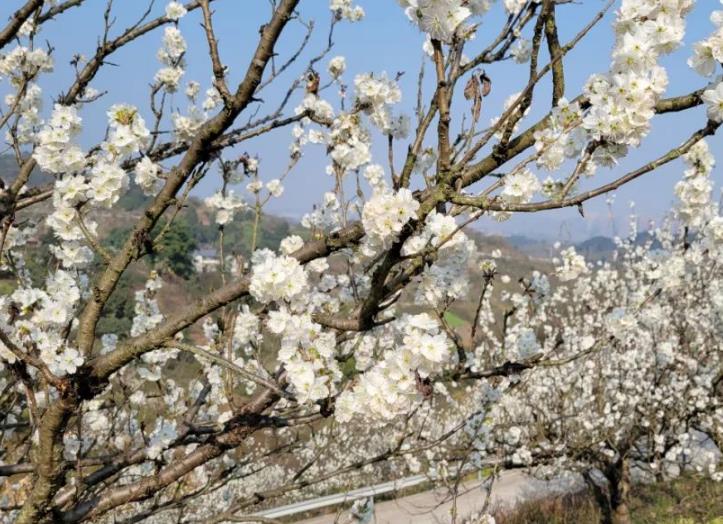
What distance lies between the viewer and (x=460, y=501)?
483 inches

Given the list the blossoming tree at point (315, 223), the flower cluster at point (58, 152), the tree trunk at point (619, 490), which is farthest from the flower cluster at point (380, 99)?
the tree trunk at point (619, 490)

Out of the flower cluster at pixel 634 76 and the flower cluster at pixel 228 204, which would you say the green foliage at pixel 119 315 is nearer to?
the flower cluster at pixel 228 204

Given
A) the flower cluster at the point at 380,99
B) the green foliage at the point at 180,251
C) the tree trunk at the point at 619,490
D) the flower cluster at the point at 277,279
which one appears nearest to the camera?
the flower cluster at the point at 277,279

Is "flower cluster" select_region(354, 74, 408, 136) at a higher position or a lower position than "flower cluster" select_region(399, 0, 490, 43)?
higher

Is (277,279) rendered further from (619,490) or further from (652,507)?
Result: (652,507)

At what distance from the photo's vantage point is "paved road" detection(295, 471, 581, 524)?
430 inches

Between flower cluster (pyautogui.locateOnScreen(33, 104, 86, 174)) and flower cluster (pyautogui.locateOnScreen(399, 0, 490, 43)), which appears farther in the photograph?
flower cluster (pyautogui.locateOnScreen(33, 104, 86, 174))

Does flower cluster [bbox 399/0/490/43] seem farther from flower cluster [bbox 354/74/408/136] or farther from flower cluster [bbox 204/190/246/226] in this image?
flower cluster [bbox 204/190/246/226]

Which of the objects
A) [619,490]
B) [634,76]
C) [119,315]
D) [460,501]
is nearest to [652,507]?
[619,490]

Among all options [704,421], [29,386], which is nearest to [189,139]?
[29,386]

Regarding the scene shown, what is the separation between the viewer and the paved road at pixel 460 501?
1093 cm

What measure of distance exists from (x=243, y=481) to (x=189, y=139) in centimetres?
1322

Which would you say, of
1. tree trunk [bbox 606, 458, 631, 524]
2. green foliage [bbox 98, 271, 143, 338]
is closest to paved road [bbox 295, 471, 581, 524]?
tree trunk [bbox 606, 458, 631, 524]

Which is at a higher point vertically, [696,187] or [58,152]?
[58,152]
